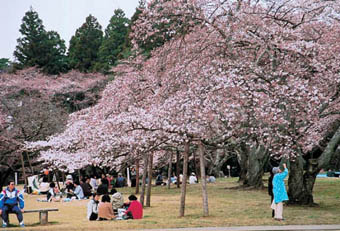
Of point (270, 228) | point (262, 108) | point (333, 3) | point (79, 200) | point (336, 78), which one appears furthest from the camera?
point (79, 200)

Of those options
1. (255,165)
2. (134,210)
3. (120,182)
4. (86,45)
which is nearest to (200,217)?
(134,210)

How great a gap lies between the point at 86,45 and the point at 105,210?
138 ft

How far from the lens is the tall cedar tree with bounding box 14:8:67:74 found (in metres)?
50.9

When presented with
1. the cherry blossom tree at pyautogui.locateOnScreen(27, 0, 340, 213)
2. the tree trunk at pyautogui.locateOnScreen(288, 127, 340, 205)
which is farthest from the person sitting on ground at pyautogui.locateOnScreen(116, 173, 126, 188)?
the tree trunk at pyautogui.locateOnScreen(288, 127, 340, 205)

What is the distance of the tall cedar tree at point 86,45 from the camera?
51.7m

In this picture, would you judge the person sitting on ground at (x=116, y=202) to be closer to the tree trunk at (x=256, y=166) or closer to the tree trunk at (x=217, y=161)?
the tree trunk at (x=256, y=166)

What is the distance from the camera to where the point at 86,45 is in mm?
53688

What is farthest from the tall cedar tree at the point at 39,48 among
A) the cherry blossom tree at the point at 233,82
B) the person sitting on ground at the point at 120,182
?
the cherry blossom tree at the point at 233,82

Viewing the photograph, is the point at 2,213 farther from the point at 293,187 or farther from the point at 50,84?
the point at 50,84

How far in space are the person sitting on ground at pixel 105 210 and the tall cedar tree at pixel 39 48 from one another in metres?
37.6

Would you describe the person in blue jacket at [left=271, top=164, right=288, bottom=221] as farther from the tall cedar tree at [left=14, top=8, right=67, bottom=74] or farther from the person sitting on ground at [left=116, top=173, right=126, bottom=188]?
the tall cedar tree at [left=14, top=8, right=67, bottom=74]

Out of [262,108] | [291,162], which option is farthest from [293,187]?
[262,108]

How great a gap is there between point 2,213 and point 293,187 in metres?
9.52

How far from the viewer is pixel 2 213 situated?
1318 cm
